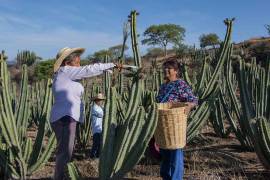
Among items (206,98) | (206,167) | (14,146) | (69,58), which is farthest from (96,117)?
(69,58)

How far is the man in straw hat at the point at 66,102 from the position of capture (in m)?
5.12

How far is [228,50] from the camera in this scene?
7785 millimetres

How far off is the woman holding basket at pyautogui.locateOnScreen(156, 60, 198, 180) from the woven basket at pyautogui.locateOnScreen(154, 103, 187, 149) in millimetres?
124

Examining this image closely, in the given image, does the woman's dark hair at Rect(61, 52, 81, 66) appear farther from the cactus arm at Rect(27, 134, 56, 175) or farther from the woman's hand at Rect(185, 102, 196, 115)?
the cactus arm at Rect(27, 134, 56, 175)

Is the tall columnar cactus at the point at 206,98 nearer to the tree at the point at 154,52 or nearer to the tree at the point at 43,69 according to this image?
the tree at the point at 43,69

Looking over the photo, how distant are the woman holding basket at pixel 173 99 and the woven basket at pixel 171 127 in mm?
124

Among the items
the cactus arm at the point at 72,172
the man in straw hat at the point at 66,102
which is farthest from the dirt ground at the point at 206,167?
the cactus arm at the point at 72,172

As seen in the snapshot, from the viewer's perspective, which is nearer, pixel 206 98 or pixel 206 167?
pixel 206 167

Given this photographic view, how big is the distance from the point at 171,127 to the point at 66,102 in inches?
48.9

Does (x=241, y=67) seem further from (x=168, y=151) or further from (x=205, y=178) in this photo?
(x=168, y=151)

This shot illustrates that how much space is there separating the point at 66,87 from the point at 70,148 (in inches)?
27.9

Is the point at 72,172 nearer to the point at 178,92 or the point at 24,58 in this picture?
the point at 178,92

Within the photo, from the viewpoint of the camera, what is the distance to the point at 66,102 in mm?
5133

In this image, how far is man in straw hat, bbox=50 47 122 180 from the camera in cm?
512
